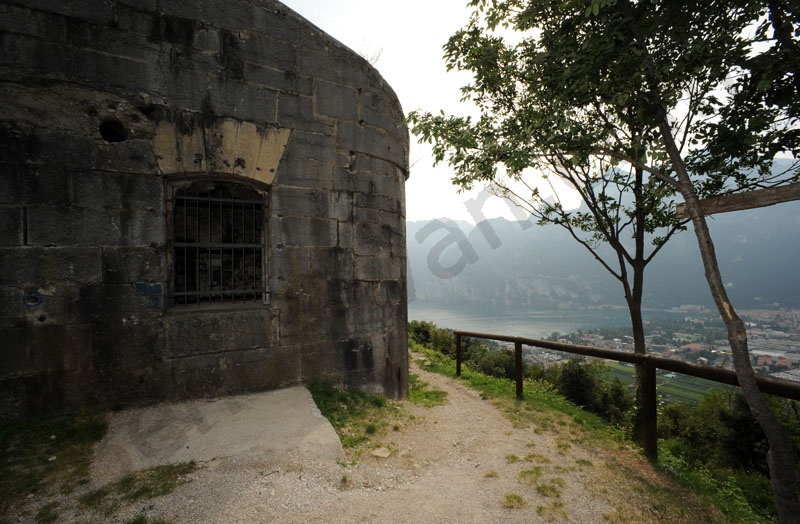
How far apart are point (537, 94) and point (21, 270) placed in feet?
16.7

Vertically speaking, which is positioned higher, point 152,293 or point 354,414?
point 152,293

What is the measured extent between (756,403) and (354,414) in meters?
3.26

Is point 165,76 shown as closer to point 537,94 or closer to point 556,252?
point 537,94

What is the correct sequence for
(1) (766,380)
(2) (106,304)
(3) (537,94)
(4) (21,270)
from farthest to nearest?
(3) (537,94) < (2) (106,304) < (4) (21,270) < (1) (766,380)

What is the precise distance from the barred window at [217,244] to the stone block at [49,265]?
2.10 feet

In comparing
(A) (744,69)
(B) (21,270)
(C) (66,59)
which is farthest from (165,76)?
(A) (744,69)

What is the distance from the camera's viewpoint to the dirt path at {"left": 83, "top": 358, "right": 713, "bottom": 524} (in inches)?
86.6

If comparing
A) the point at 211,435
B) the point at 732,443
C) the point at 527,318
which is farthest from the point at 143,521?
the point at 527,318

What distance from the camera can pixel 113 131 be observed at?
10.9ft

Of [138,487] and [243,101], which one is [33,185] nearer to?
[243,101]

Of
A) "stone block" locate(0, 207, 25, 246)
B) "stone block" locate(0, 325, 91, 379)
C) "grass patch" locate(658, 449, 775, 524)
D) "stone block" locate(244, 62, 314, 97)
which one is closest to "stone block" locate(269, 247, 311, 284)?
"stone block" locate(0, 325, 91, 379)

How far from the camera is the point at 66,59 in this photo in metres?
3.10

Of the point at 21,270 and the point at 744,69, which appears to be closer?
the point at 744,69

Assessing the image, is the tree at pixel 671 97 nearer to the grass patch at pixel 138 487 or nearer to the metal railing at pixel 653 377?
the metal railing at pixel 653 377
